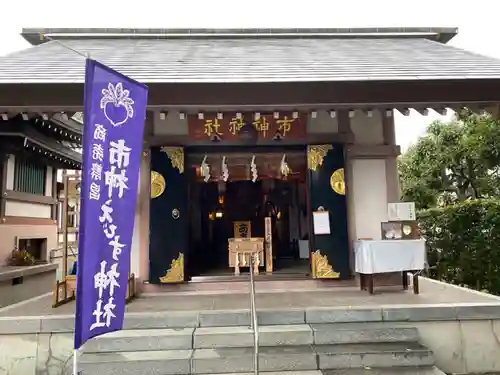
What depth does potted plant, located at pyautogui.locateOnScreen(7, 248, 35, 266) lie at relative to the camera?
10.5m

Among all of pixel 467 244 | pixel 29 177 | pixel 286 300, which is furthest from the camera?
pixel 29 177

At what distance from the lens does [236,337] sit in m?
4.82

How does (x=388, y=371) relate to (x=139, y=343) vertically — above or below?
below

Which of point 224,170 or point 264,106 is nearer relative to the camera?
point 264,106

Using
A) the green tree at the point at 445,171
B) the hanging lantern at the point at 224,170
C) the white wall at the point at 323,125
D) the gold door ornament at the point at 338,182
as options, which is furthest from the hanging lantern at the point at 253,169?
the green tree at the point at 445,171

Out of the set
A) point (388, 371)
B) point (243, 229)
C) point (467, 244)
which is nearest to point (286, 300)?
point (388, 371)

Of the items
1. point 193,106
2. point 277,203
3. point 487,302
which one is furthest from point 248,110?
point 277,203

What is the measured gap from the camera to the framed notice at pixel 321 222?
6996 mm

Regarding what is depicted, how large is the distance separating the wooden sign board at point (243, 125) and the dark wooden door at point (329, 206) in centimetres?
48

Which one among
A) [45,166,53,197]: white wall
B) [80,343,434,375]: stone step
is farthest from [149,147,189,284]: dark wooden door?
[45,166,53,197]: white wall

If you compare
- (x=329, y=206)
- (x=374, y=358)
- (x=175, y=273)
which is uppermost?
(x=329, y=206)

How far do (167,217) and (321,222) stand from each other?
279cm

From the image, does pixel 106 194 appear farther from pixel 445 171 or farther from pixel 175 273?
pixel 445 171

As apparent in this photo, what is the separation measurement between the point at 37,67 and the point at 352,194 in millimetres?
5663
